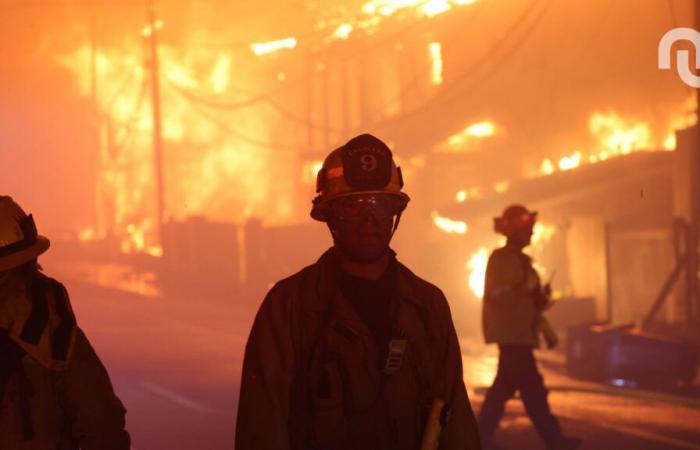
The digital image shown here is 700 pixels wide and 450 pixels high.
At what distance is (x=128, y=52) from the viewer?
168ft

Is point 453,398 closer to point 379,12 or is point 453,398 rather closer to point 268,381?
point 268,381

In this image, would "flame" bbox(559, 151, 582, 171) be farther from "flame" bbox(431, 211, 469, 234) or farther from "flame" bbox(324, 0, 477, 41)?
"flame" bbox(431, 211, 469, 234)

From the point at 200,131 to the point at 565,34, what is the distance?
2903 cm

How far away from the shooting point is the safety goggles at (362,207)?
3457 millimetres

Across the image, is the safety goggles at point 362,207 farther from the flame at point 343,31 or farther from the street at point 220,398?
the flame at point 343,31

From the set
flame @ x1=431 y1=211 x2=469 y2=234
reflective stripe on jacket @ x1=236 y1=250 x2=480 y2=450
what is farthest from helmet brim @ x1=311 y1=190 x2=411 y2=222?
flame @ x1=431 y1=211 x2=469 y2=234

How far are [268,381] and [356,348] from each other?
268 millimetres

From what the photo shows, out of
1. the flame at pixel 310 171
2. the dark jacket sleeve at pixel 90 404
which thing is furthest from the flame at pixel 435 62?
the dark jacket sleeve at pixel 90 404

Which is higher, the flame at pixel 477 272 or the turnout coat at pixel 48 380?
the turnout coat at pixel 48 380

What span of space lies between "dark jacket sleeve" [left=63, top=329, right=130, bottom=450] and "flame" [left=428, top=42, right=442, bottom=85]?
95.8 feet

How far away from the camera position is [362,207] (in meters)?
3.46

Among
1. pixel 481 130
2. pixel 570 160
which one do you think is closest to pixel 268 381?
pixel 570 160

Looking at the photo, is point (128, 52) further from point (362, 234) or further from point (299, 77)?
point (362, 234)

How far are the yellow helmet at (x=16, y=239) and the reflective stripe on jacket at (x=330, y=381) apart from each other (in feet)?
2.20
